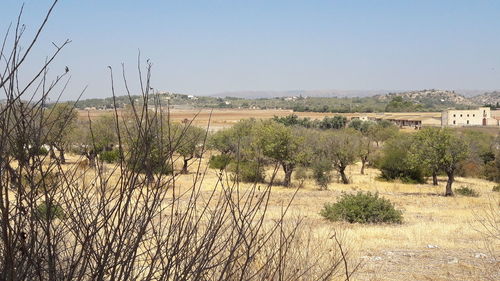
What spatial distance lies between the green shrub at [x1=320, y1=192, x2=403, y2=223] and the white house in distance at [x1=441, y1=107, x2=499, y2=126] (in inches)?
2824

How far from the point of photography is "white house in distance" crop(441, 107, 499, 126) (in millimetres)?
87125

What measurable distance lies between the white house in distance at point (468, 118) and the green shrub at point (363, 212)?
71736mm

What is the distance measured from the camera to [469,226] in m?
17.1

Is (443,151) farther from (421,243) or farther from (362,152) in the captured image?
(421,243)

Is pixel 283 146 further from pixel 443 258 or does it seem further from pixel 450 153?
pixel 443 258

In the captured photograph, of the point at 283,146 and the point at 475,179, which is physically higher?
the point at 283,146

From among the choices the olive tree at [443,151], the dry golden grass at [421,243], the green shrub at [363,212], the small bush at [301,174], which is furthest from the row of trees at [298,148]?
the green shrub at [363,212]

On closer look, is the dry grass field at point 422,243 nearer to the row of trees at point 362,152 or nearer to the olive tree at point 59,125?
the olive tree at point 59,125

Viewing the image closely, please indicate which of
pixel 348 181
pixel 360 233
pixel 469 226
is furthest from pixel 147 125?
pixel 348 181

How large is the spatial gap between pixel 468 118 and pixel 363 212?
257ft

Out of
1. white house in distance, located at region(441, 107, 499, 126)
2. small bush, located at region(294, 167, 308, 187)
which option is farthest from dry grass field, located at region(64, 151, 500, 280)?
white house in distance, located at region(441, 107, 499, 126)

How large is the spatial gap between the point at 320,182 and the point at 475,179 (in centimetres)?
1669

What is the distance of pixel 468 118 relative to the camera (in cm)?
9025

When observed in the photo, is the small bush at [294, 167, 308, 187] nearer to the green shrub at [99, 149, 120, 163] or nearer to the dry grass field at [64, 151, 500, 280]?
the dry grass field at [64, 151, 500, 280]
